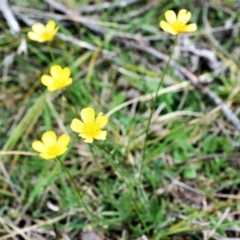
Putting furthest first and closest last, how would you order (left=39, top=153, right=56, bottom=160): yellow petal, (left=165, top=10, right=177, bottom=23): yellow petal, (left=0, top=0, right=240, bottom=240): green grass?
(left=0, top=0, right=240, bottom=240): green grass, (left=165, top=10, right=177, bottom=23): yellow petal, (left=39, top=153, right=56, bottom=160): yellow petal

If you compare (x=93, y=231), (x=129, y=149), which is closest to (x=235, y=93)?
(x=129, y=149)

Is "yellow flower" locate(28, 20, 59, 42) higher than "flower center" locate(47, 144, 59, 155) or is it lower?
higher

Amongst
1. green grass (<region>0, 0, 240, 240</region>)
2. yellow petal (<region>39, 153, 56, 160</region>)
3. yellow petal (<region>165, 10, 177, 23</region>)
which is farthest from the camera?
green grass (<region>0, 0, 240, 240</region>)

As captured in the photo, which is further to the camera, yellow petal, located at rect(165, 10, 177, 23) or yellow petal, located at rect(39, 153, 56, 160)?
yellow petal, located at rect(165, 10, 177, 23)

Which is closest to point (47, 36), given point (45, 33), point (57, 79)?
point (45, 33)

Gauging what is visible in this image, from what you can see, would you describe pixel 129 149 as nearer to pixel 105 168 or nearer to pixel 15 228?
pixel 105 168

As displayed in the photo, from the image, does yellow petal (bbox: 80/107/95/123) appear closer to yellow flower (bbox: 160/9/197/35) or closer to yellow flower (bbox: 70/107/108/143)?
yellow flower (bbox: 70/107/108/143)

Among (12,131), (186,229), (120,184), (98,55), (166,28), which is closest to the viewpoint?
(166,28)

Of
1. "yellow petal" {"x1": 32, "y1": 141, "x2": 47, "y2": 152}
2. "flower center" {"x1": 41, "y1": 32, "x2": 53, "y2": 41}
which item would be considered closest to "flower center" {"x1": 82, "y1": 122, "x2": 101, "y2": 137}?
"yellow petal" {"x1": 32, "y1": 141, "x2": 47, "y2": 152}
